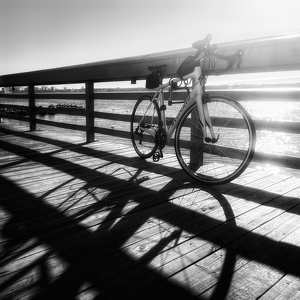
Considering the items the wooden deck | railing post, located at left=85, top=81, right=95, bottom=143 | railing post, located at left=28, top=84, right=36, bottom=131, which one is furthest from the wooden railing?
the wooden deck

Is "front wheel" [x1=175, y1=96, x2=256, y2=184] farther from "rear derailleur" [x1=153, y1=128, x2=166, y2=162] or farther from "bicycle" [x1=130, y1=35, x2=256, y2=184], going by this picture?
"rear derailleur" [x1=153, y1=128, x2=166, y2=162]

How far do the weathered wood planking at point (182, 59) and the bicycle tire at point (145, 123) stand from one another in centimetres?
36

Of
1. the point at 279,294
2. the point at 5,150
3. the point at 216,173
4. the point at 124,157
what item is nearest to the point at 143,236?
the point at 279,294

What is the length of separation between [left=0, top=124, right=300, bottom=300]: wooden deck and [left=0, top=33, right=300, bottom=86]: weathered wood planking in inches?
38.4

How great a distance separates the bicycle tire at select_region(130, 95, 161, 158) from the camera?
3.31 meters

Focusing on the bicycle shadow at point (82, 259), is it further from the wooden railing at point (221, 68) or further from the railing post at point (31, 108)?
the railing post at point (31, 108)

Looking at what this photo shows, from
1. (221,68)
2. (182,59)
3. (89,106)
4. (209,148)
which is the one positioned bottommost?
(209,148)

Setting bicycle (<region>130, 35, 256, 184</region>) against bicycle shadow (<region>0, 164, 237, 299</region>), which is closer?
bicycle shadow (<region>0, 164, 237, 299</region>)

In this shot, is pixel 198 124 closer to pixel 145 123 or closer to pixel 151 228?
pixel 145 123

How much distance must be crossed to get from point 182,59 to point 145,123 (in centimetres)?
83

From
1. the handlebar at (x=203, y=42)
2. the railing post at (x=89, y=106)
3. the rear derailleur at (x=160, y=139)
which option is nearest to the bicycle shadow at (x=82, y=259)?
the rear derailleur at (x=160, y=139)

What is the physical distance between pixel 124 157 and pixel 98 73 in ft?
4.71

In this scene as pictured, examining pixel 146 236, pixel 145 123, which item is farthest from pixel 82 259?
pixel 145 123

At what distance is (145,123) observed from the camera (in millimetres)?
3480
